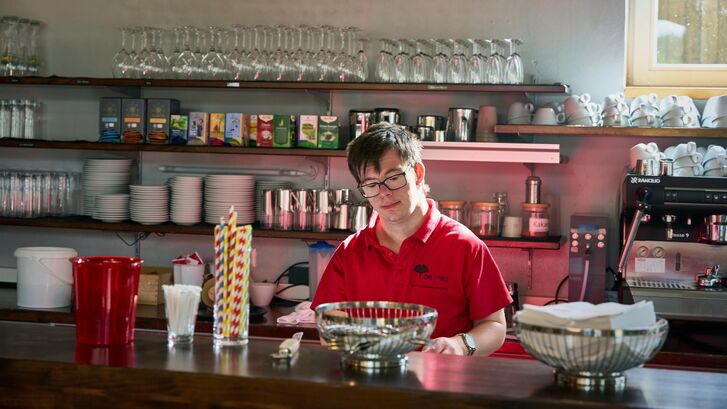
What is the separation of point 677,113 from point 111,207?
2.80 metres

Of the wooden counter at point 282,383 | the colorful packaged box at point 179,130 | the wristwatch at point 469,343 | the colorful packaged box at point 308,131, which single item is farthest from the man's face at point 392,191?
the colorful packaged box at point 179,130

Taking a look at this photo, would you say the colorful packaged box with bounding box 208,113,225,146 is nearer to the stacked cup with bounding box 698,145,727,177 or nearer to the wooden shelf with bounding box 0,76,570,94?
the wooden shelf with bounding box 0,76,570,94

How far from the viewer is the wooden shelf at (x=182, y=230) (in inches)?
179

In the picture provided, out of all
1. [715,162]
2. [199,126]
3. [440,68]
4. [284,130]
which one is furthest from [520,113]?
[199,126]

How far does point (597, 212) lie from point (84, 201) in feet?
8.83

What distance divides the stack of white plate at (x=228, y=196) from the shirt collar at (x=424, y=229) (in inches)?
75.2

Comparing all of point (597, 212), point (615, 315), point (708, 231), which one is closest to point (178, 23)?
point (597, 212)

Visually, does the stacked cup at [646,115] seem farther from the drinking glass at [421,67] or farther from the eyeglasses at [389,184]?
the eyeglasses at [389,184]

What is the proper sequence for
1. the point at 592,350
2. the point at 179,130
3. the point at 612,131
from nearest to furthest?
the point at 592,350 → the point at 612,131 → the point at 179,130

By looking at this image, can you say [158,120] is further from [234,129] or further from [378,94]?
[378,94]

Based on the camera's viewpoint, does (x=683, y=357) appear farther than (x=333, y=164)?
No

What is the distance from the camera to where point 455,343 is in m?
2.63

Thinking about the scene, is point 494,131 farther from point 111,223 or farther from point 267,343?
point 267,343

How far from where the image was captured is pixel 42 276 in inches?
182
